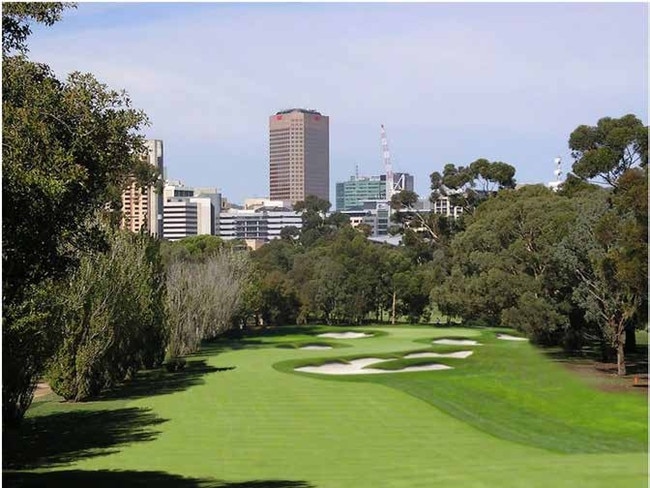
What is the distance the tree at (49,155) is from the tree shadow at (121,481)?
5.89 meters

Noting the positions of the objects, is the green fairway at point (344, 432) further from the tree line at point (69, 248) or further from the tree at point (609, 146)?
the tree at point (609, 146)

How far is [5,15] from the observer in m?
10.8

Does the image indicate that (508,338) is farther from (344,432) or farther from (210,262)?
(344,432)

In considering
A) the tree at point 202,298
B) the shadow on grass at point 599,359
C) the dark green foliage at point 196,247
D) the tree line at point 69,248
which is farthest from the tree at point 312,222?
the tree line at point 69,248

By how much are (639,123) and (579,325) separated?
12156 millimetres

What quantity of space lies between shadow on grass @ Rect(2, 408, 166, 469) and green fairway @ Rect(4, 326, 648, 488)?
6 cm

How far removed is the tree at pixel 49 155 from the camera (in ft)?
32.3

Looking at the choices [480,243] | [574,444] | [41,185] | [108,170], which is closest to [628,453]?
[574,444]

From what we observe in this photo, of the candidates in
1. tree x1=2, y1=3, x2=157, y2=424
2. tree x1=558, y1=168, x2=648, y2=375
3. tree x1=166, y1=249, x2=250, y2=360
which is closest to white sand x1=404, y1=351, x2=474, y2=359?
tree x1=558, y1=168, x2=648, y2=375

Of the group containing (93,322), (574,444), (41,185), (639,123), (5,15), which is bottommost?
(574,444)

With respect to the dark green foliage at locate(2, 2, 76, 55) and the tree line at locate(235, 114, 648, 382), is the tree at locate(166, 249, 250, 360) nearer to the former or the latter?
the tree line at locate(235, 114, 648, 382)

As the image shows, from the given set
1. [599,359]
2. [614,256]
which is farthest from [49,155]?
[599,359]

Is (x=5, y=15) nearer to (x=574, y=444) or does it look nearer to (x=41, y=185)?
(x=41, y=185)

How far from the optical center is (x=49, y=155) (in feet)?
33.7
